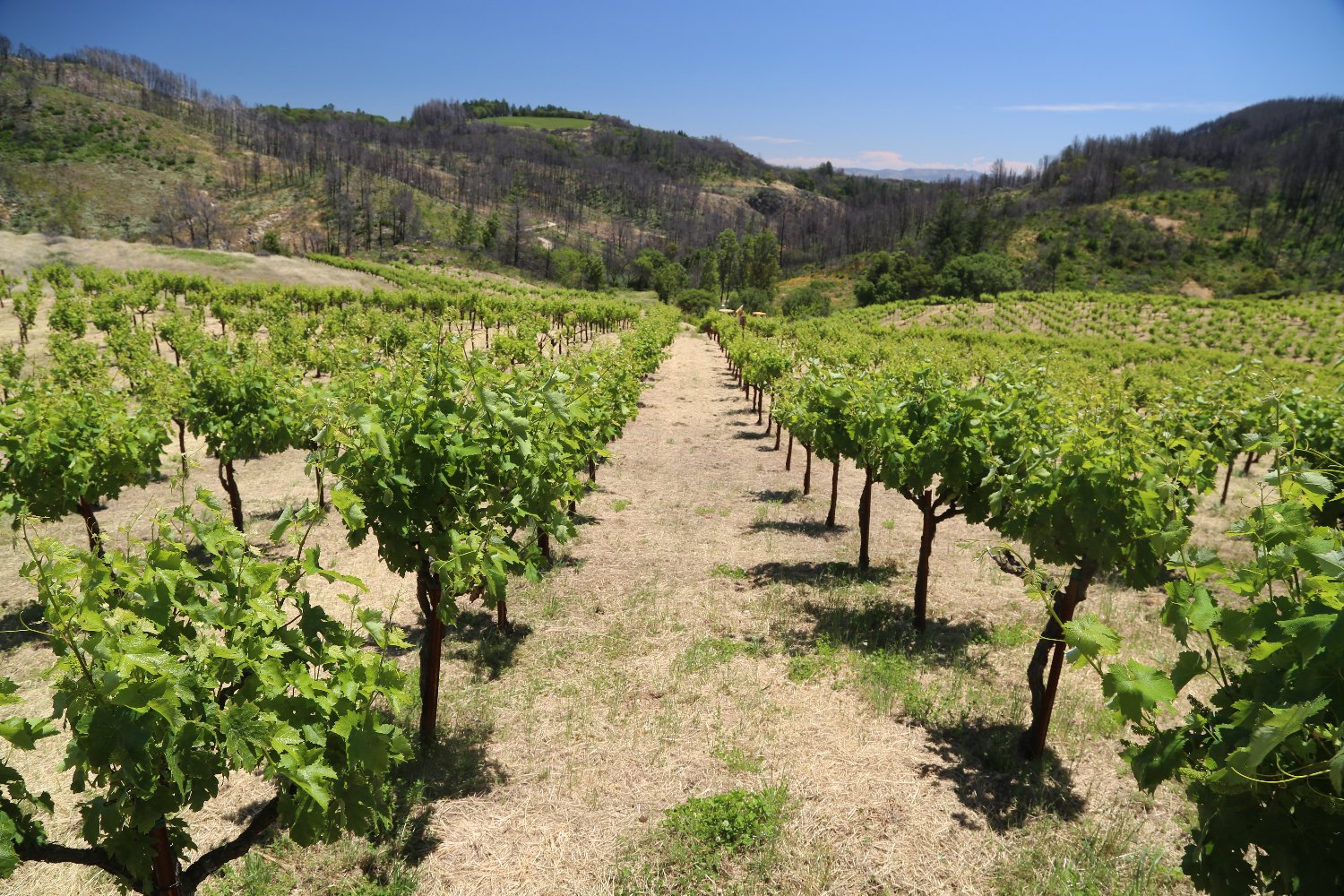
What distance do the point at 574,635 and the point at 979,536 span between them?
903cm

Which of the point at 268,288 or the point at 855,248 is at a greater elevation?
the point at 855,248

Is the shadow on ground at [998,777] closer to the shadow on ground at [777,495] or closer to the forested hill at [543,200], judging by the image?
the shadow on ground at [777,495]

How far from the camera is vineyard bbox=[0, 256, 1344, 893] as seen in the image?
270 cm

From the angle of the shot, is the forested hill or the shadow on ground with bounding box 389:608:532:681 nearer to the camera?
the shadow on ground with bounding box 389:608:532:681

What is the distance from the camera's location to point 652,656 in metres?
8.36

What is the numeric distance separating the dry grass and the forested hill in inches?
4131

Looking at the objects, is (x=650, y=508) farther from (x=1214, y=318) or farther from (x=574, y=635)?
(x=1214, y=318)

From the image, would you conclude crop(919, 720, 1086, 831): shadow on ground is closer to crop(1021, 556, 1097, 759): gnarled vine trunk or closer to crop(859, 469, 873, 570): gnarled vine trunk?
crop(1021, 556, 1097, 759): gnarled vine trunk

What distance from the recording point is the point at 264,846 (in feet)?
17.2

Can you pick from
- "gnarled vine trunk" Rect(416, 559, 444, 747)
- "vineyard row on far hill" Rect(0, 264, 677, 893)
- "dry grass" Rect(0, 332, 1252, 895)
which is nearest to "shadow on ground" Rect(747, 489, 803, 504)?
"dry grass" Rect(0, 332, 1252, 895)

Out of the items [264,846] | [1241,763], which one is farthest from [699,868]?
[1241,763]

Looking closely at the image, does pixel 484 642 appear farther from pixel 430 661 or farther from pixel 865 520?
pixel 865 520

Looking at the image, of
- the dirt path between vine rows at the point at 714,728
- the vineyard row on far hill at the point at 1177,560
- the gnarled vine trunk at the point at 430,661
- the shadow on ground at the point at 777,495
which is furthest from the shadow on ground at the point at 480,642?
the shadow on ground at the point at 777,495

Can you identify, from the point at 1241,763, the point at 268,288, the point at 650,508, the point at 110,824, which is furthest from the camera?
the point at 268,288
